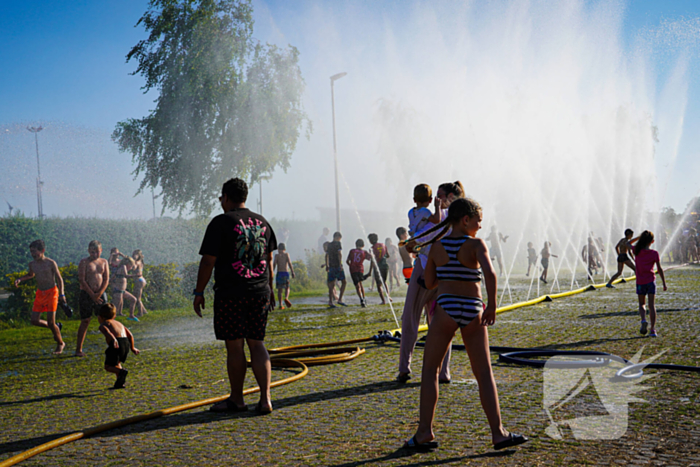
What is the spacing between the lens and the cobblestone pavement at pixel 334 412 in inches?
159

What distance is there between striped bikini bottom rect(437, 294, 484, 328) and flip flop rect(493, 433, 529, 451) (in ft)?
2.48

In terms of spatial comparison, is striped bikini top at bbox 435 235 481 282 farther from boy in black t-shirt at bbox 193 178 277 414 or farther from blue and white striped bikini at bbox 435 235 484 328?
boy in black t-shirt at bbox 193 178 277 414

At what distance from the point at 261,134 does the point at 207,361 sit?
69.6 ft

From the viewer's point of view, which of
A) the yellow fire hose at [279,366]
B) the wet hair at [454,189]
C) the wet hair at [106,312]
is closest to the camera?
the yellow fire hose at [279,366]

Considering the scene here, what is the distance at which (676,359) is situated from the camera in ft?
23.1

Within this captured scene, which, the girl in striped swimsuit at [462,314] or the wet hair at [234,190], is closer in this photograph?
the girl in striped swimsuit at [462,314]

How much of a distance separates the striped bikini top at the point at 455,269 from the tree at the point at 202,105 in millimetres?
23634

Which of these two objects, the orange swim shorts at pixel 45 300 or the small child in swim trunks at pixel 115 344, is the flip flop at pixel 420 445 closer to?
the small child in swim trunks at pixel 115 344

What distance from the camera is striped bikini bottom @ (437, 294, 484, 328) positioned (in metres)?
3.96

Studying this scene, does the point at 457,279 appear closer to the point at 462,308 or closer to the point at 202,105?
the point at 462,308

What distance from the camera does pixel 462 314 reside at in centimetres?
396

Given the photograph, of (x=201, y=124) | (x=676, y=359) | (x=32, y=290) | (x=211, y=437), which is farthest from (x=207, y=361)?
(x=201, y=124)

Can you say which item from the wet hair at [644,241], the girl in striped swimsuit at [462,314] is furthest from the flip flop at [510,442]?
the wet hair at [644,241]

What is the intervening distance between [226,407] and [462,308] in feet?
8.11
